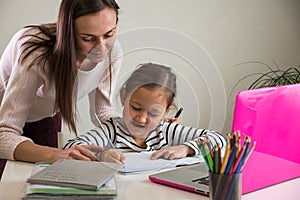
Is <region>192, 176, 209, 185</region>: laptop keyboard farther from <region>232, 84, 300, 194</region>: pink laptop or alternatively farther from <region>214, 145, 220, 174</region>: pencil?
<region>214, 145, 220, 174</region>: pencil

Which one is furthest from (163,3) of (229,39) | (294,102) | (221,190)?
(221,190)

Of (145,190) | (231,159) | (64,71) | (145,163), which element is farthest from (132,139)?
(231,159)

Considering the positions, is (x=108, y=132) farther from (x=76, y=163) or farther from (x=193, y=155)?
(x=193, y=155)

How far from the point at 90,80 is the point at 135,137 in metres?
0.19

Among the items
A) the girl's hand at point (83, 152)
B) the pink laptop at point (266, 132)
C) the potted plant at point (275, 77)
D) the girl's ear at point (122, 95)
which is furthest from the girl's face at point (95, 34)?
the potted plant at point (275, 77)

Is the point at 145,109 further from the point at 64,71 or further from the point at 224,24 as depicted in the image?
→ the point at 224,24

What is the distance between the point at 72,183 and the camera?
113 centimetres

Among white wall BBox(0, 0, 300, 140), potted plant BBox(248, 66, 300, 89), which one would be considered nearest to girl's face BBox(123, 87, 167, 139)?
white wall BBox(0, 0, 300, 140)

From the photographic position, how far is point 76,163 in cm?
130

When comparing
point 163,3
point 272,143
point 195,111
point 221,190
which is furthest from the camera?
point 163,3

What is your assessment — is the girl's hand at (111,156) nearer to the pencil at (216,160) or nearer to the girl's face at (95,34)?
the girl's face at (95,34)

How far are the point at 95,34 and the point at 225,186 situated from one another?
58cm

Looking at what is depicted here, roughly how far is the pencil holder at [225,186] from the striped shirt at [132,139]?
0.96 feet

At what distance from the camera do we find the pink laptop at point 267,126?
115 centimetres
